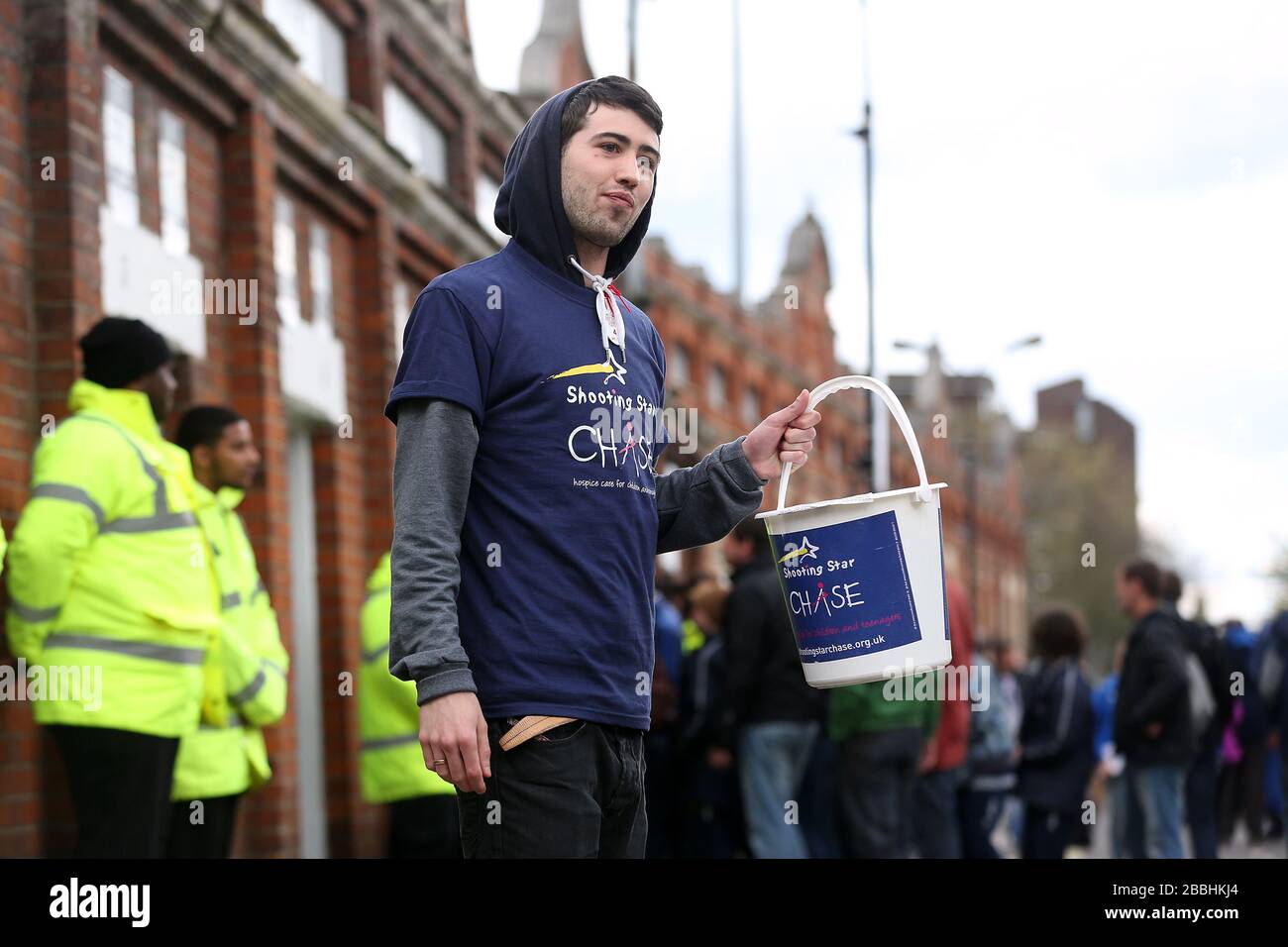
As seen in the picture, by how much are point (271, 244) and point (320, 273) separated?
5.95ft

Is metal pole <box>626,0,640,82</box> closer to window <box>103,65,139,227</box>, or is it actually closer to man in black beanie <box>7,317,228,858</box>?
window <box>103,65,139,227</box>

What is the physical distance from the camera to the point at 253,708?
636 cm

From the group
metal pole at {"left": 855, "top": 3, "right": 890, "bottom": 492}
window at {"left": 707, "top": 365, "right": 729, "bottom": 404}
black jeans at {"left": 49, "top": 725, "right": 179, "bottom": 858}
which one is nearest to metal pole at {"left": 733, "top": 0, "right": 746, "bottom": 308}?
window at {"left": 707, "top": 365, "right": 729, "bottom": 404}

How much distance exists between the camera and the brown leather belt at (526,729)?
3033 millimetres

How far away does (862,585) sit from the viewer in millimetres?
3516

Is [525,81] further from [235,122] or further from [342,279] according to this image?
[235,122]

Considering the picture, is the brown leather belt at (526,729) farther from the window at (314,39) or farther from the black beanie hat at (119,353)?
the window at (314,39)

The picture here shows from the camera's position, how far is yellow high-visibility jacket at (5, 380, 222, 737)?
17.5 feet

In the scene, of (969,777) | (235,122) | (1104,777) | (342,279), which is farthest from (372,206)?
(1104,777)

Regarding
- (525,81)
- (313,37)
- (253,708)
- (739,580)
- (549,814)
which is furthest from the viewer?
(525,81)

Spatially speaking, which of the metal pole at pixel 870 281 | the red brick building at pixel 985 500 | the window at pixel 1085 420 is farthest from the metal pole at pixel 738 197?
the window at pixel 1085 420

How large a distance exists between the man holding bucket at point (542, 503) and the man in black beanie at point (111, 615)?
251 centimetres

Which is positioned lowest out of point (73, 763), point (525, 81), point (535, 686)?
point (73, 763)

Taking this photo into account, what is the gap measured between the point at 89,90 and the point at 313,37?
486cm
